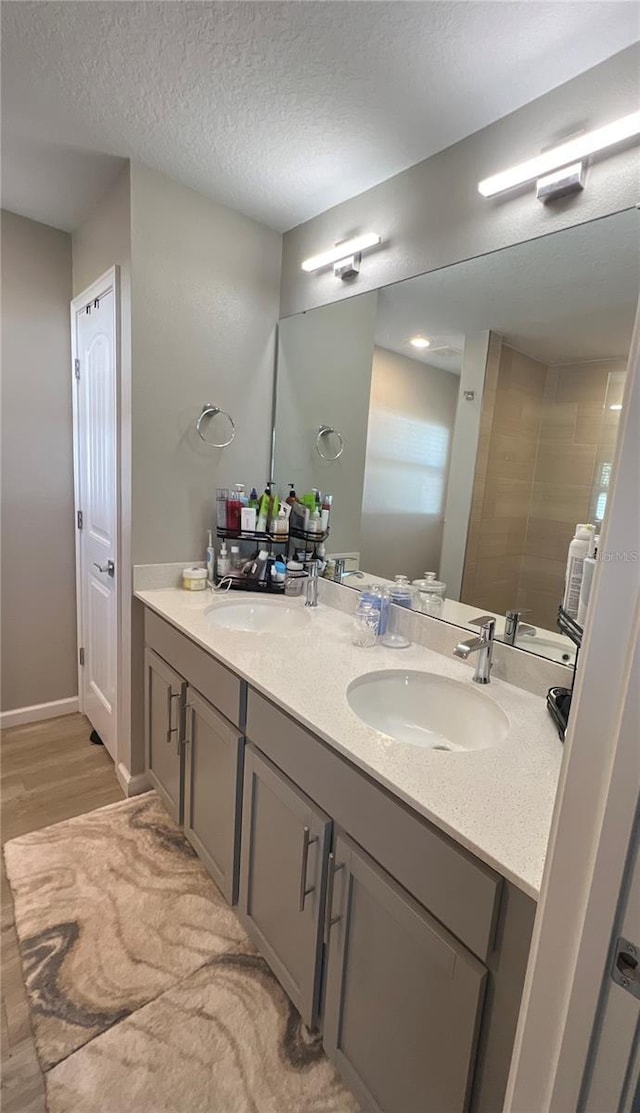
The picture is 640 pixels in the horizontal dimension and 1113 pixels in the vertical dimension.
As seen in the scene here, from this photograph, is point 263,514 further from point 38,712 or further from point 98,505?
point 38,712

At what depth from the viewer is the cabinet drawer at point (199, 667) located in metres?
1.35

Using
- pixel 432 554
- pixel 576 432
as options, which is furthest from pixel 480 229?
pixel 432 554

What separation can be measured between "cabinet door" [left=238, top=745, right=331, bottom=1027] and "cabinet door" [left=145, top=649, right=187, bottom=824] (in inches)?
17.6

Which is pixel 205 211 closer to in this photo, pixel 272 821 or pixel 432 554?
pixel 432 554

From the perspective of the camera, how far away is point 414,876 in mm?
846

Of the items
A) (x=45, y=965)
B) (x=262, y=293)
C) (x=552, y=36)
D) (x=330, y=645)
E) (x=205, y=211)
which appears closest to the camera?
(x=552, y=36)

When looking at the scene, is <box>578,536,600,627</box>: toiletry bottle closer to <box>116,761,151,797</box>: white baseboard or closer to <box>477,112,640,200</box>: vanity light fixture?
<box>477,112,640,200</box>: vanity light fixture

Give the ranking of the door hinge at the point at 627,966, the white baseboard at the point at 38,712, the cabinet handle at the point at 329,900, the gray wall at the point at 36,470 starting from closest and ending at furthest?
the door hinge at the point at 627,966
the cabinet handle at the point at 329,900
the gray wall at the point at 36,470
the white baseboard at the point at 38,712

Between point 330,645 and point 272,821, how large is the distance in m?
0.52

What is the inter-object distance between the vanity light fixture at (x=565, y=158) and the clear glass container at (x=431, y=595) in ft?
3.52

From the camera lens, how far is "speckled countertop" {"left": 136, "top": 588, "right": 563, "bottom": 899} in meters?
0.76

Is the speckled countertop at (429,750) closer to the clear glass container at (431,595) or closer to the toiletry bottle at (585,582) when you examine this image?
the clear glass container at (431,595)

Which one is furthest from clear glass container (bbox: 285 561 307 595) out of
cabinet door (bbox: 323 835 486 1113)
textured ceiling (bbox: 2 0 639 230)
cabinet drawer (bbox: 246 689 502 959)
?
textured ceiling (bbox: 2 0 639 230)

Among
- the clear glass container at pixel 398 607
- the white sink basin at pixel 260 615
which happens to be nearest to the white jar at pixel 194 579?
the white sink basin at pixel 260 615
